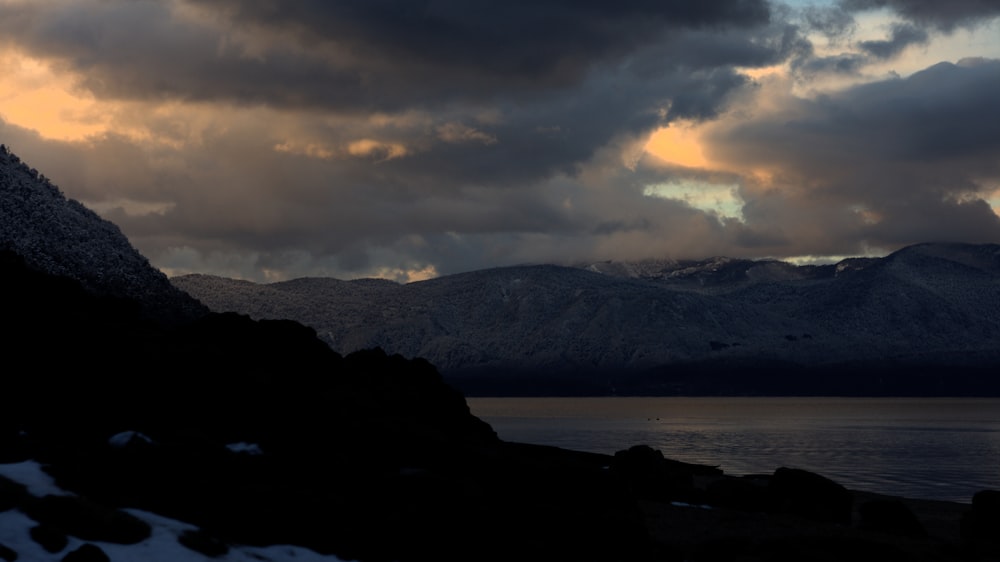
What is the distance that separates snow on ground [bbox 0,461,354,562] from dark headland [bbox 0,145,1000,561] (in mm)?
359

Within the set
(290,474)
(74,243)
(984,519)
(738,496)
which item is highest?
(74,243)

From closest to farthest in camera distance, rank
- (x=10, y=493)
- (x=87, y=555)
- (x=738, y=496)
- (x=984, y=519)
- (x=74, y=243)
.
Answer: (x=87, y=555)
(x=10, y=493)
(x=984, y=519)
(x=738, y=496)
(x=74, y=243)

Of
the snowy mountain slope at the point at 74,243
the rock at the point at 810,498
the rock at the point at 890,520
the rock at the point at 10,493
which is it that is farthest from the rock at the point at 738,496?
the snowy mountain slope at the point at 74,243

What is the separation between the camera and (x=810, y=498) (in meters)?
59.0

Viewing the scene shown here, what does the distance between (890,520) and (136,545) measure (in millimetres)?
38233

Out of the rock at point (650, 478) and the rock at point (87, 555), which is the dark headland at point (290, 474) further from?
the rock at point (650, 478)

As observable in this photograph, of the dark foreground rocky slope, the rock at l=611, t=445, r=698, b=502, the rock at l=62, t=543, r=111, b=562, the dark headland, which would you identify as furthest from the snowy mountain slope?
the rock at l=62, t=543, r=111, b=562

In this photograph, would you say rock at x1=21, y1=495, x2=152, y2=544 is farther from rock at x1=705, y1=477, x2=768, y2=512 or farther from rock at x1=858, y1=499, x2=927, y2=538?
rock at x1=858, y1=499, x2=927, y2=538

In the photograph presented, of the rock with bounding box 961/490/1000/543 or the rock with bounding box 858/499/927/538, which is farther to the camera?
the rock with bounding box 858/499/927/538

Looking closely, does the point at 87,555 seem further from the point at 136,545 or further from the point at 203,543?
the point at 203,543

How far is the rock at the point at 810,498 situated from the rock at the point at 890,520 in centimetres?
262

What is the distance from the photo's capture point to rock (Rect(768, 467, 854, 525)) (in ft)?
191

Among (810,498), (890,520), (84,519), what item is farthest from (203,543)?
(810,498)

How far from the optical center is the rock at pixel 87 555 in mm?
27688
